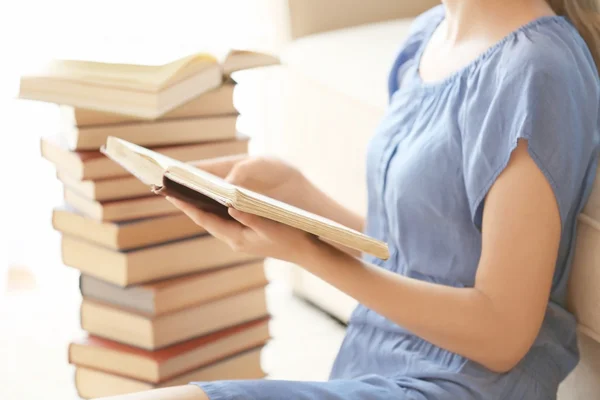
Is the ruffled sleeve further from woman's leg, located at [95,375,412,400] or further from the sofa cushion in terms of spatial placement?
the sofa cushion

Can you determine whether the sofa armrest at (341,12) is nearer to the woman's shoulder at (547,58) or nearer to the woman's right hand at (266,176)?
the woman's right hand at (266,176)

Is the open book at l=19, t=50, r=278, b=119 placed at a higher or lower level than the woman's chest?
higher

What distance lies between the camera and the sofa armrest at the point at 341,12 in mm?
1746

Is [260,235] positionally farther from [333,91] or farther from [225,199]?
[333,91]

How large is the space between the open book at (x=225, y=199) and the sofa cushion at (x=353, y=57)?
55 centimetres

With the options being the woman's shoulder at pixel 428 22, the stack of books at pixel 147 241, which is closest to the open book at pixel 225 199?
the stack of books at pixel 147 241

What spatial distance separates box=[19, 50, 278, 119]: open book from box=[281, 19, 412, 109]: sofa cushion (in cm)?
27

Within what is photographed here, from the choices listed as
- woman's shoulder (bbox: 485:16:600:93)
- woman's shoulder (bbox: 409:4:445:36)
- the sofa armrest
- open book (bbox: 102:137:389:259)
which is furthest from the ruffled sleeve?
the sofa armrest

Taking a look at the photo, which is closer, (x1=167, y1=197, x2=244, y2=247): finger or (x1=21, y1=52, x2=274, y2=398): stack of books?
(x1=167, y1=197, x2=244, y2=247): finger

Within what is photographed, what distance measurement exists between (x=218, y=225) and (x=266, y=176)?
220mm

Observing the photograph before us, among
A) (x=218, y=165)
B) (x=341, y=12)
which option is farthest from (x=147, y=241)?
(x=341, y=12)

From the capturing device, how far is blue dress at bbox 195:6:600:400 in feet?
2.93

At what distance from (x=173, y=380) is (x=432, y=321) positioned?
0.57 m

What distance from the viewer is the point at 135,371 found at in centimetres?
136
